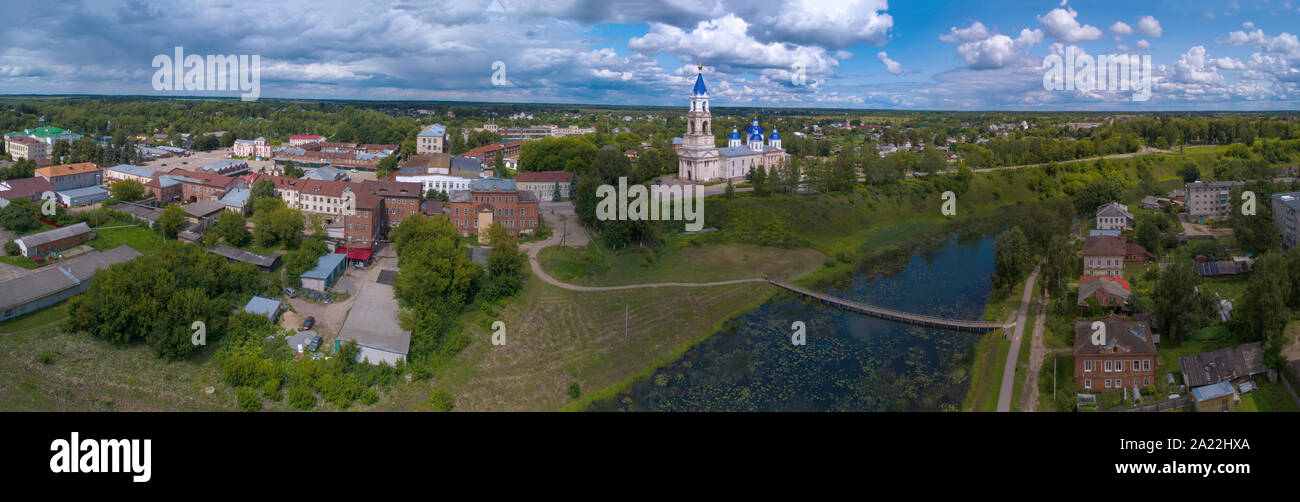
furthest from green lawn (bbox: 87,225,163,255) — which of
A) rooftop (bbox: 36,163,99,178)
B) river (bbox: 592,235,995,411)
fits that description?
river (bbox: 592,235,995,411)

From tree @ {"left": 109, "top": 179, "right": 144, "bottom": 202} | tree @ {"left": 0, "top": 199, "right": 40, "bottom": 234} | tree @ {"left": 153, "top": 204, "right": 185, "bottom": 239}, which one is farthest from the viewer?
tree @ {"left": 109, "top": 179, "right": 144, "bottom": 202}

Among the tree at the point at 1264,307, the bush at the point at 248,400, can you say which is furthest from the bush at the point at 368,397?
the tree at the point at 1264,307

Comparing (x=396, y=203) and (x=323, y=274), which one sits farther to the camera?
(x=396, y=203)

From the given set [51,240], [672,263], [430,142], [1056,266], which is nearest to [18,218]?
[51,240]

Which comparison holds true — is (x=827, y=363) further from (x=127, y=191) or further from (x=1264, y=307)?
(x=127, y=191)

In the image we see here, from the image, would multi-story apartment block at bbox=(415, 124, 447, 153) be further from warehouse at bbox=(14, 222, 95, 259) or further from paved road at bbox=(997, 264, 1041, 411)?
paved road at bbox=(997, 264, 1041, 411)

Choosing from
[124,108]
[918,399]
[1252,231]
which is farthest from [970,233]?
[124,108]
